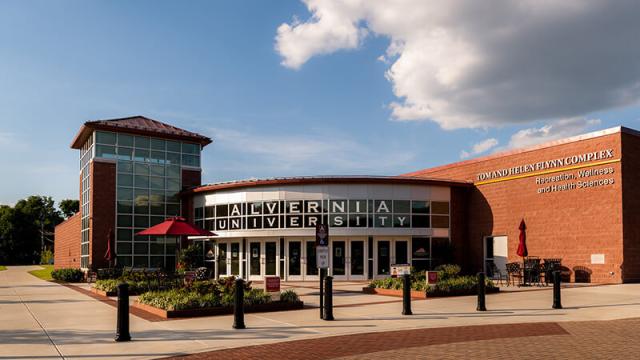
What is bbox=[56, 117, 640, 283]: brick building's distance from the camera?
2605 centimetres

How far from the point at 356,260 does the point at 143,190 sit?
576 inches

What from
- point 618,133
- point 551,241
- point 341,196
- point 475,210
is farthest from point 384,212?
point 618,133

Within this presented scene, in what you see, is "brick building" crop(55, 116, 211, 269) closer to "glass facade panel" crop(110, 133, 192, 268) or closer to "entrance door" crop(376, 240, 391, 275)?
"glass facade panel" crop(110, 133, 192, 268)

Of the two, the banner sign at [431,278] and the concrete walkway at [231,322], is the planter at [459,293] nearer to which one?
the banner sign at [431,278]

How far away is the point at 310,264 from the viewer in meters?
30.8

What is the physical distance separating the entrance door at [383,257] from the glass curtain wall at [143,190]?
13939mm

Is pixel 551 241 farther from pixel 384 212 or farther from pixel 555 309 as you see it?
pixel 555 309

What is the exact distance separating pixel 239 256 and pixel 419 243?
9852mm

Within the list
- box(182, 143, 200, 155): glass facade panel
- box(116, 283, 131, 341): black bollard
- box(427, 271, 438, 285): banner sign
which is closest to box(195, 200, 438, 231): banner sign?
box(182, 143, 200, 155): glass facade panel

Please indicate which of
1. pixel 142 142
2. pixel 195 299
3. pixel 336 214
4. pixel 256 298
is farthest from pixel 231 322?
pixel 142 142

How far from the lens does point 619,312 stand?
15047 mm

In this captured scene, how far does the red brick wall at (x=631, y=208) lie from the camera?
2512 centimetres

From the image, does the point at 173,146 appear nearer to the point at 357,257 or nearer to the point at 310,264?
the point at 310,264

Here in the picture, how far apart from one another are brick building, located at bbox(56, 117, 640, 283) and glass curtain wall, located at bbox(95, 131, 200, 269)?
0.06 metres
